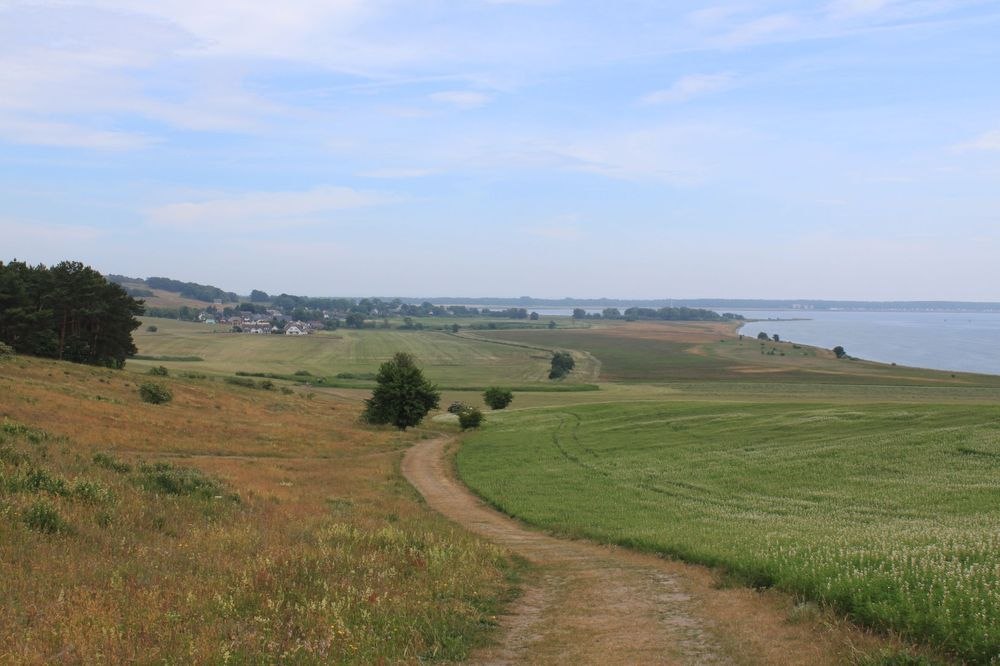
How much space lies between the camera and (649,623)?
9.53 metres

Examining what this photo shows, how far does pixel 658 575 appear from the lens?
41.4ft

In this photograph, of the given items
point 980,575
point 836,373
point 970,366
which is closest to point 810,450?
point 980,575

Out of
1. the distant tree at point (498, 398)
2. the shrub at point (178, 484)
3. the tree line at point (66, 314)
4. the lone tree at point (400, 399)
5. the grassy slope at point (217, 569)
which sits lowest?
the distant tree at point (498, 398)

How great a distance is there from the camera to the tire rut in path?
830cm

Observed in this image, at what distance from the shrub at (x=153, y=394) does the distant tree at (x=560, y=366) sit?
7380 centimetres

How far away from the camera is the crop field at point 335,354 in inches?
4414

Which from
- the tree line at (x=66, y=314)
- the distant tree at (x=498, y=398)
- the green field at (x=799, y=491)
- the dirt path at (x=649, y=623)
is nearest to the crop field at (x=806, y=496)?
the green field at (x=799, y=491)

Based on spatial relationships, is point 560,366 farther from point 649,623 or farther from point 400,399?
point 649,623

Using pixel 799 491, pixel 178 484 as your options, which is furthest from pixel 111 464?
pixel 799 491

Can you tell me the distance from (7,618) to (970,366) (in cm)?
15462

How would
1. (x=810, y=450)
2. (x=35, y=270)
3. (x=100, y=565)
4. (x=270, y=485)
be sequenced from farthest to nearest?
1. (x=35, y=270)
2. (x=810, y=450)
3. (x=270, y=485)
4. (x=100, y=565)

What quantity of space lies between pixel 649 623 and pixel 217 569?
6.09 metres

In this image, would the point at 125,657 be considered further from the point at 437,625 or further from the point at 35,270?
the point at 35,270

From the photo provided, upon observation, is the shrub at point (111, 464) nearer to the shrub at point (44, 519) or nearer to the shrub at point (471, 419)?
the shrub at point (44, 519)
